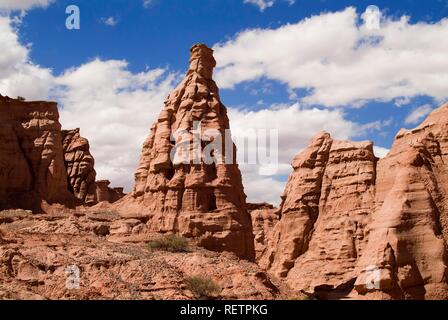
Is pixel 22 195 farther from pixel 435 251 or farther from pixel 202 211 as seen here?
pixel 435 251

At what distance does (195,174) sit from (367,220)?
1841cm

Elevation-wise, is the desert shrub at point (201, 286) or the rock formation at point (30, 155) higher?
the rock formation at point (30, 155)

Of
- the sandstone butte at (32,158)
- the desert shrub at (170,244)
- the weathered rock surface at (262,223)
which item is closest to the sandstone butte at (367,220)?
the desert shrub at (170,244)

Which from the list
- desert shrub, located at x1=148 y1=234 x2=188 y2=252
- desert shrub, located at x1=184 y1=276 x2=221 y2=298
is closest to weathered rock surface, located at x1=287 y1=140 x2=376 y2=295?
desert shrub, located at x1=148 y1=234 x2=188 y2=252

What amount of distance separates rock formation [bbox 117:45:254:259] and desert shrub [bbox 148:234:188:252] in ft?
9.50

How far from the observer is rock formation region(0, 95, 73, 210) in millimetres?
59969

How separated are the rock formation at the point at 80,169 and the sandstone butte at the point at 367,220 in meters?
19.9

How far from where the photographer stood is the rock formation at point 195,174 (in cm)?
5350

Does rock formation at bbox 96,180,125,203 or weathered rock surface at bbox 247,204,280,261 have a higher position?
rock formation at bbox 96,180,125,203

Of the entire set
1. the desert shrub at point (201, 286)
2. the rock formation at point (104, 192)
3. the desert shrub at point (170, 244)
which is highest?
the rock formation at point (104, 192)

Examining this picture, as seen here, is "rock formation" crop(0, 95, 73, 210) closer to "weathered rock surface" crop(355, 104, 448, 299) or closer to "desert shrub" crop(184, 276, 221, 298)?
"desert shrub" crop(184, 276, 221, 298)

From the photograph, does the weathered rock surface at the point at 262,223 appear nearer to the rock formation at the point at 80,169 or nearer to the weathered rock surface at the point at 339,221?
the weathered rock surface at the point at 339,221

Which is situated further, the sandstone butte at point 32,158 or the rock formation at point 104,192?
the rock formation at point 104,192

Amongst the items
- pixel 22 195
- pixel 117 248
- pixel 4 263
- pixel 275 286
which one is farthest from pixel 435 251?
pixel 22 195
